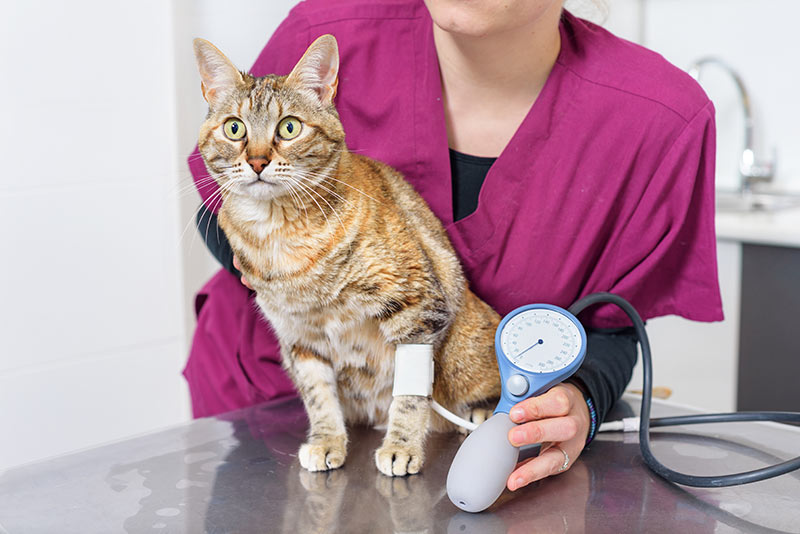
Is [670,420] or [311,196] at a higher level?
[311,196]

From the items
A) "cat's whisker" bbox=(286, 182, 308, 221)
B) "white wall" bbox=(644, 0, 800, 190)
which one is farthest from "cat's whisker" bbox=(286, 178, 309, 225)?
"white wall" bbox=(644, 0, 800, 190)

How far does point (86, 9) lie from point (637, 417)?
1640 millimetres

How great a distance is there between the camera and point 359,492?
3.01 feet

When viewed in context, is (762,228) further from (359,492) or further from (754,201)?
(359,492)

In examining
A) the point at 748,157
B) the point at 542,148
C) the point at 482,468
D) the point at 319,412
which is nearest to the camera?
the point at 482,468

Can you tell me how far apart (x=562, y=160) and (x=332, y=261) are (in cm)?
39

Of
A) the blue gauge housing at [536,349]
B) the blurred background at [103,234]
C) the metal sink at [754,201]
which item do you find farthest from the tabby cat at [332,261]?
the metal sink at [754,201]

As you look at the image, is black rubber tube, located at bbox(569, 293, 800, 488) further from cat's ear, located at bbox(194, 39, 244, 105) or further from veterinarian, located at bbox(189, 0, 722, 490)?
cat's ear, located at bbox(194, 39, 244, 105)

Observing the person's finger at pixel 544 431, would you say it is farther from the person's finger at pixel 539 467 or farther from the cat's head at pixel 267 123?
the cat's head at pixel 267 123

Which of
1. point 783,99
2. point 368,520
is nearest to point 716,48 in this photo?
point 783,99

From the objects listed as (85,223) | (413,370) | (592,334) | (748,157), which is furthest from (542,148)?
(748,157)

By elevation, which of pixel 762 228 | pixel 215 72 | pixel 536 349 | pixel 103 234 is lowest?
pixel 103 234

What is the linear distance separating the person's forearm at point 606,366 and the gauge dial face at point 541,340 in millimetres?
141

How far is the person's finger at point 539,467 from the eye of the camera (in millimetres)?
891
